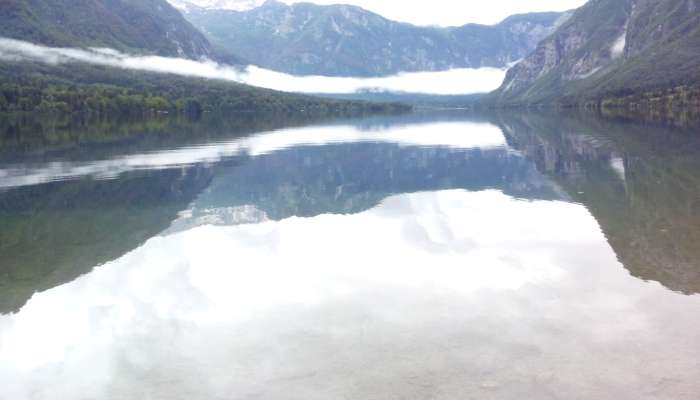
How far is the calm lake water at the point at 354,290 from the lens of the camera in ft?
37.0

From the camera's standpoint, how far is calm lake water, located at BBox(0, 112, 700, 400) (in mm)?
11281

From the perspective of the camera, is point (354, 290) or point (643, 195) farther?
point (643, 195)

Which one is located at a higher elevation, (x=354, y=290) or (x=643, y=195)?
(x=354, y=290)

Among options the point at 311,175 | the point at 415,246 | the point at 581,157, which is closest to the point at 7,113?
the point at 311,175

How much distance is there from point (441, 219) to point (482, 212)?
108 inches

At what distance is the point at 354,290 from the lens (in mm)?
16906

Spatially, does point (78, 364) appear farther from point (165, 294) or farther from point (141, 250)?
point (141, 250)

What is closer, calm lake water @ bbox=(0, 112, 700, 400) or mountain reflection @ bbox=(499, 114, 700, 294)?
calm lake water @ bbox=(0, 112, 700, 400)

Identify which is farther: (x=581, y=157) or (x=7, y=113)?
(x=7, y=113)

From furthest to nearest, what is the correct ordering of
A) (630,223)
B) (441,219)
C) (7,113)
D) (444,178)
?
(7,113), (444,178), (441,219), (630,223)

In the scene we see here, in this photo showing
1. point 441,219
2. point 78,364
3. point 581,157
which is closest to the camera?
point 78,364

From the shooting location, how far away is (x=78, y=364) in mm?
12547

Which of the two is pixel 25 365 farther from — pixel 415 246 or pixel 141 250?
pixel 415 246

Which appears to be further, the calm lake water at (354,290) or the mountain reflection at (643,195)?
the mountain reflection at (643,195)
